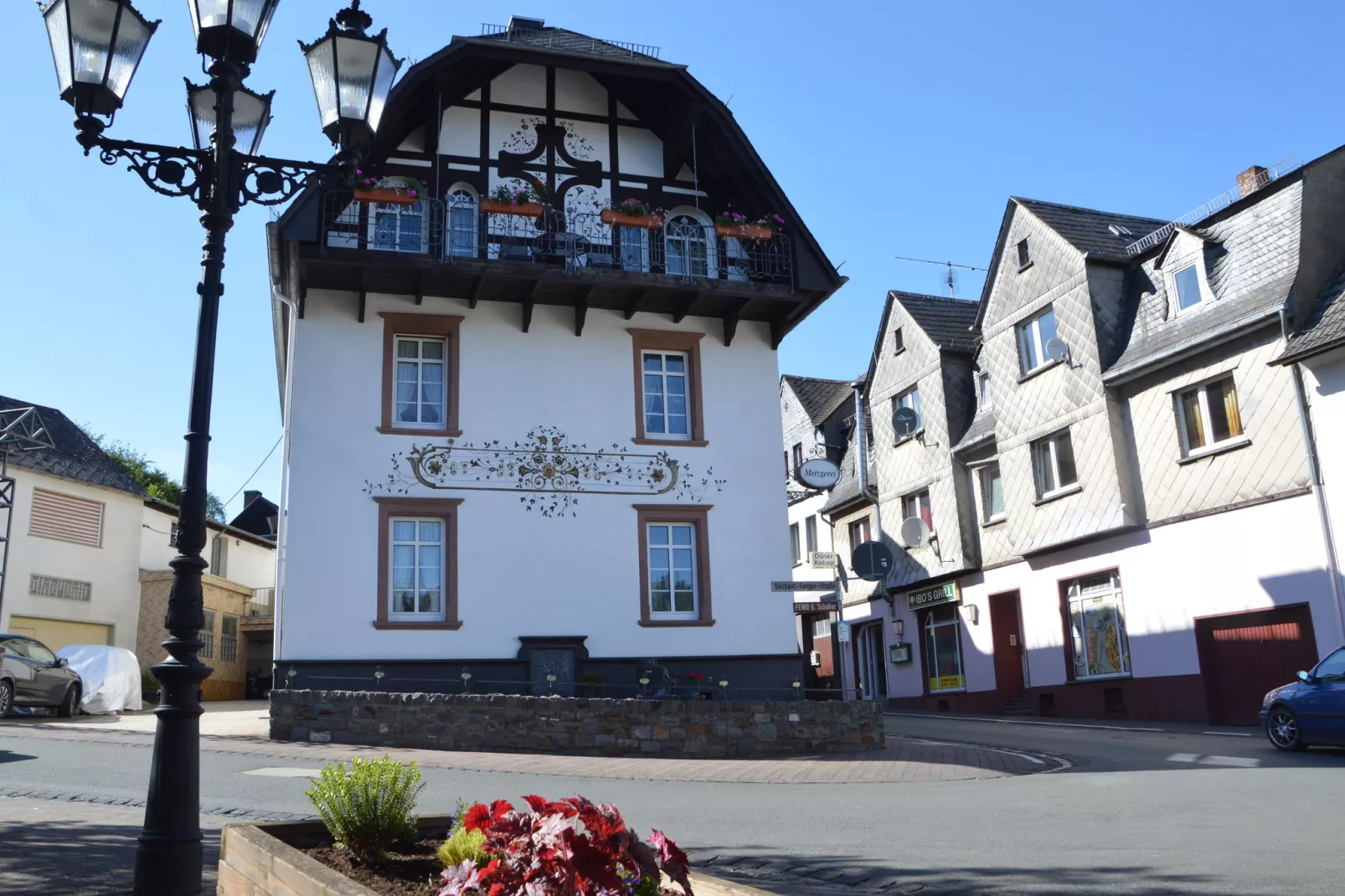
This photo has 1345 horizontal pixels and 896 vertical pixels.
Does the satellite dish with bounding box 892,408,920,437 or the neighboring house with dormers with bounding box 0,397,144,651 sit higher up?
the satellite dish with bounding box 892,408,920,437

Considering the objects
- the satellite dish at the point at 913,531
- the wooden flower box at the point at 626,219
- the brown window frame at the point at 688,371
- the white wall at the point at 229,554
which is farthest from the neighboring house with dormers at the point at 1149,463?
the white wall at the point at 229,554

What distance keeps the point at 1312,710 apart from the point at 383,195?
50.9 feet

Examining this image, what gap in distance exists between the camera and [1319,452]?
20016mm

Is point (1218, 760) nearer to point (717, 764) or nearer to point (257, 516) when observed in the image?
point (717, 764)

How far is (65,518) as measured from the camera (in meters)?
32.2

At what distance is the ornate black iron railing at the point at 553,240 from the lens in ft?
65.7

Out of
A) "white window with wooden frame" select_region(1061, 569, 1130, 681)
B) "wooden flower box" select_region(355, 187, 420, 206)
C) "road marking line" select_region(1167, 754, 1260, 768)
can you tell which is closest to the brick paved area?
"road marking line" select_region(1167, 754, 1260, 768)

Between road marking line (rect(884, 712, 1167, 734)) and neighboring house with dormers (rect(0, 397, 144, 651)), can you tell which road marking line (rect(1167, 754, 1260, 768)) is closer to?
road marking line (rect(884, 712, 1167, 734))

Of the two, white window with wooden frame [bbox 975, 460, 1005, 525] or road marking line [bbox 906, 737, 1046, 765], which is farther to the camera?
white window with wooden frame [bbox 975, 460, 1005, 525]

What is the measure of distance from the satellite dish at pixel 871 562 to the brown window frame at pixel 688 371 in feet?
14.4

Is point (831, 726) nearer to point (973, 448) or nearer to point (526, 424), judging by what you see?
point (526, 424)

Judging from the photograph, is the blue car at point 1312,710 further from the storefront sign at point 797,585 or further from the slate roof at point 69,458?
the slate roof at point 69,458

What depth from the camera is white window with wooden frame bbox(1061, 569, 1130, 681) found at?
24828 mm

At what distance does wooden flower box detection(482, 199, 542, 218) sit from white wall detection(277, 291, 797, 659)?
1650mm
